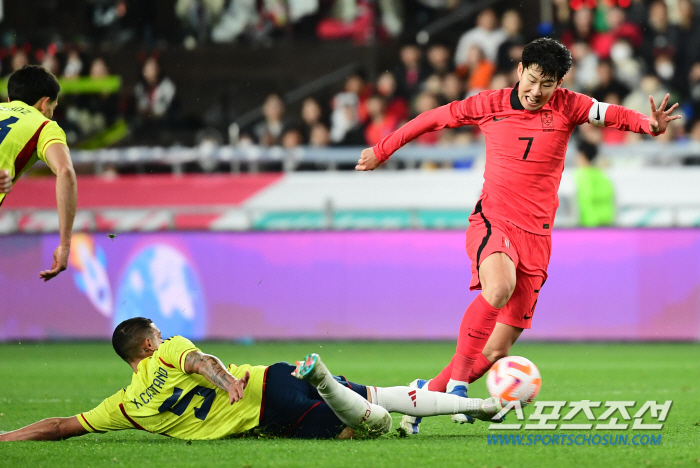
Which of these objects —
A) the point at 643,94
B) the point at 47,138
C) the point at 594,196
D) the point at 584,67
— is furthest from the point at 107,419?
the point at 584,67

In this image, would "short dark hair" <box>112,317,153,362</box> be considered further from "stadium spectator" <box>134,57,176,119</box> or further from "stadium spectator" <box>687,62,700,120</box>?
"stadium spectator" <box>687,62,700,120</box>

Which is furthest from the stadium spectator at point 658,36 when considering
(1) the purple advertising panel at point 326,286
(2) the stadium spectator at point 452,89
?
(1) the purple advertising panel at point 326,286

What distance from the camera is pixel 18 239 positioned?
39.5 ft

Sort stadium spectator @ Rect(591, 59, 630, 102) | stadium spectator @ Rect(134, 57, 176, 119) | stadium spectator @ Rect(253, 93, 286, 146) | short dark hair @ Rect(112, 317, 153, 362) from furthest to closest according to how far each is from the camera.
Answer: stadium spectator @ Rect(134, 57, 176, 119) < stadium spectator @ Rect(253, 93, 286, 146) < stadium spectator @ Rect(591, 59, 630, 102) < short dark hair @ Rect(112, 317, 153, 362)

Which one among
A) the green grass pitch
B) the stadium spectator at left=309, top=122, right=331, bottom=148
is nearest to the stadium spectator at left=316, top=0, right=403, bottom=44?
the stadium spectator at left=309, top=122, right=331, bottom=148

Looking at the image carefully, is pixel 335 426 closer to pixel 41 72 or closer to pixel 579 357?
pixel 41 72

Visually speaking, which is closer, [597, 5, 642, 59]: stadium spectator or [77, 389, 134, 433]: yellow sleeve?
[77, 389, 134, 433]: yellow sleeve

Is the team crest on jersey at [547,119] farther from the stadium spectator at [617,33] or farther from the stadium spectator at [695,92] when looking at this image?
the stadium spectator at [617,33]

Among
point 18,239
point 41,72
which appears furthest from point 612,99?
point 41,72

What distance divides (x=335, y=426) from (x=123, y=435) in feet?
4.28

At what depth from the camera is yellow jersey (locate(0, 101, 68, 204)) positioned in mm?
5574

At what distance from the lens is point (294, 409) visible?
5.20 metres

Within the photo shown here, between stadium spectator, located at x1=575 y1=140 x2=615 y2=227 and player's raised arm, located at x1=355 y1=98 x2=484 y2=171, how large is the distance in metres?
6.03

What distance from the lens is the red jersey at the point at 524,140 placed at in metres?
5.82
